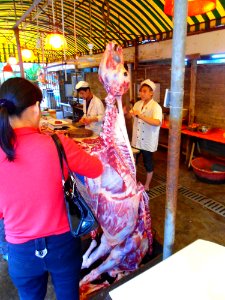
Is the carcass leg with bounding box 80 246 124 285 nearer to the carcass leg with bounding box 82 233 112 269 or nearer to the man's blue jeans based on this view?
the carcass leg with bounding box 82 233 112 269

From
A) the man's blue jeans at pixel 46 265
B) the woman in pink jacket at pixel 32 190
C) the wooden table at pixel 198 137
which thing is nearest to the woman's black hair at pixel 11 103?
the woman in pink jacket at pixel 32 190

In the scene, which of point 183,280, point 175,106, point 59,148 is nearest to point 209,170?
point 175,106

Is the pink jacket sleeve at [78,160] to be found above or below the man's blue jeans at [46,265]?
above

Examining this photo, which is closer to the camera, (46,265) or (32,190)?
(32,190)

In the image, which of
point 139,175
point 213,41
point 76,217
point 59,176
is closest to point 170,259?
point 76,217

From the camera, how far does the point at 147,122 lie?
10.9 feet

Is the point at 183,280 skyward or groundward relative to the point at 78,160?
groundward

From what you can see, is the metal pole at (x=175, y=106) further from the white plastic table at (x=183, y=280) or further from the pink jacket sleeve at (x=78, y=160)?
the pink jacket sleeve at (x=78, y=160)

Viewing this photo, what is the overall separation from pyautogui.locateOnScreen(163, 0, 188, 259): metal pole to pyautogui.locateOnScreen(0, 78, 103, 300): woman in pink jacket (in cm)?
41

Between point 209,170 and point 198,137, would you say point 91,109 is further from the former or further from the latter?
point 209,170

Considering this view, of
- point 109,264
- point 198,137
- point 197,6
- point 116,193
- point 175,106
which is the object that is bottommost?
point 109,264

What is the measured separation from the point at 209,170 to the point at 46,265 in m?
4.18

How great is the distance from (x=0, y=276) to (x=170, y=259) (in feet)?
6.88

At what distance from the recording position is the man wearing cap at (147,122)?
3371 mm
